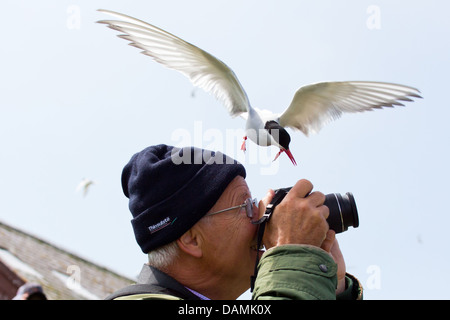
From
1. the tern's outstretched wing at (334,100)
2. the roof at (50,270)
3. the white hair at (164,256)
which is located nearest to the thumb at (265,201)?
the white hair at (164,256)

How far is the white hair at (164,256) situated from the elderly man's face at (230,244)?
4.9 inches

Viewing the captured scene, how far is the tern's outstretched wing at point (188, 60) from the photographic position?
3.54 m

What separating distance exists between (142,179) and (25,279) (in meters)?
5.96

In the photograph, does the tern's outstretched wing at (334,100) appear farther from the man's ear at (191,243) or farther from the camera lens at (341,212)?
the man's ear at (191,243)

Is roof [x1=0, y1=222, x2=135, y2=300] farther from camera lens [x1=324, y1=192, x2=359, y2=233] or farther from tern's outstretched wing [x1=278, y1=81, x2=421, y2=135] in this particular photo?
camera lens [x1=324, y1=192, x2=359, y2=233]

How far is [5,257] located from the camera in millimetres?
8508

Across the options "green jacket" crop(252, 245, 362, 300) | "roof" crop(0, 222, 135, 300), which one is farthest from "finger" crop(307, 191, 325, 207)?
"roof" crop(0, 222, 135, 300)

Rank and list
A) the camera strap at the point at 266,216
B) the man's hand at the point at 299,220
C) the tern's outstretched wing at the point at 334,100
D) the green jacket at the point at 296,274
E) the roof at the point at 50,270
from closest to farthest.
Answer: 1. the green jacket at the point at 296,274
2. the man's hand at the point at 299,220
3. the camera strap at the point at 266,216
4. the tern's outstretched wing at the point at 334,100
5. the roof at the point at 50,270

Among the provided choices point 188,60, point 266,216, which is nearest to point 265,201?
point 266,216

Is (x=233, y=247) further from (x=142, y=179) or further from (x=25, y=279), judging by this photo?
(x=25, y=279)

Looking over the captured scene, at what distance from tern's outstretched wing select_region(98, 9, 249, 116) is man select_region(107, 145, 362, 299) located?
1.14 m

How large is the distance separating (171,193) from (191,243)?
235 mm
